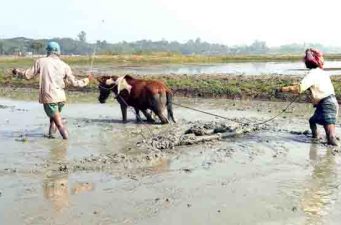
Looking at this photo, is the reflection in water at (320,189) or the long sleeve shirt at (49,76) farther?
the long sleeve shirt at (49,76)

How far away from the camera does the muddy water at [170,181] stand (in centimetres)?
584

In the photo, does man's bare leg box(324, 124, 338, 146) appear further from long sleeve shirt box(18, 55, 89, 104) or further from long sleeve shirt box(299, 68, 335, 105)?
long sleeve shirt box(18, 55, 89, 104)

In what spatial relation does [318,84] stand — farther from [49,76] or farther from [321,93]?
[49,76]

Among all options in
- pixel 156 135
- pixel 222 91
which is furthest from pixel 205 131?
pixel 222 91

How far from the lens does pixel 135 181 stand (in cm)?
726

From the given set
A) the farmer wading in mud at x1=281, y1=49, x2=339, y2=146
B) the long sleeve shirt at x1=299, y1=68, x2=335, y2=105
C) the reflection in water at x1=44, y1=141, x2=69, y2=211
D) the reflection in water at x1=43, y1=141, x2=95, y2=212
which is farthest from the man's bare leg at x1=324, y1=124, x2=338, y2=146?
the reflection in water at x1=43, y1=141, x2=95, y2=212

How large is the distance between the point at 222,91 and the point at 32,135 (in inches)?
395

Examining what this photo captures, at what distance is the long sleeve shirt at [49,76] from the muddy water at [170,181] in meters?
0.84

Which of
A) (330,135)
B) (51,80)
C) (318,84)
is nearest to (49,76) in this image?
(51,80)

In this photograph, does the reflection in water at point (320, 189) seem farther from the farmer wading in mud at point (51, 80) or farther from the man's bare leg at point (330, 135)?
the farmer wading in mud at point (51, 80)

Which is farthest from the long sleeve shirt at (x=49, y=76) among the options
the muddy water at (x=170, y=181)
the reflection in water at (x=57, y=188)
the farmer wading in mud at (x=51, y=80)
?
the reflection in water at (x=57, y=188)

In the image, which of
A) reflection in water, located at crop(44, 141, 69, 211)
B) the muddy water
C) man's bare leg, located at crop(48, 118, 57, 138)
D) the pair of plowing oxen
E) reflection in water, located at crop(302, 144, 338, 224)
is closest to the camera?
the muddy water

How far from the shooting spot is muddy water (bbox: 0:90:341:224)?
5844mm

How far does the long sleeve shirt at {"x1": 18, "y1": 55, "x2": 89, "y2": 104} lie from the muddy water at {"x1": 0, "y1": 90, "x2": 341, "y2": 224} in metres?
0.84
